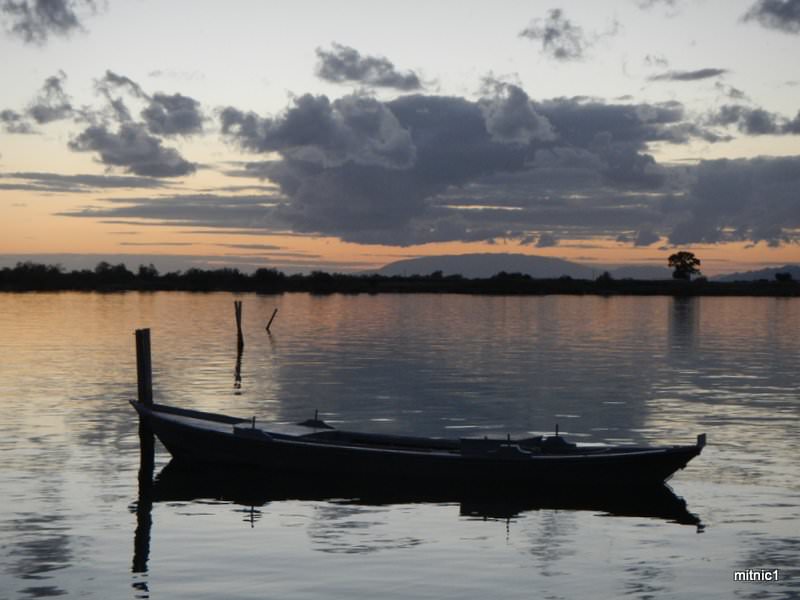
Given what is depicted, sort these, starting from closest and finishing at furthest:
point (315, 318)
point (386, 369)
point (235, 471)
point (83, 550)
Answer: point (83, 550) < point (235, 471) < point (386, 369) < point (315, 318)

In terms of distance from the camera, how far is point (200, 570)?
725 inches

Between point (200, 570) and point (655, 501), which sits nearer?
point (200, 570)

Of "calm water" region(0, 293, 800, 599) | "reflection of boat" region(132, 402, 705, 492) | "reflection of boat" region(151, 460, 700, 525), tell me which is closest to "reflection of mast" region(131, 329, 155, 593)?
"calm water" region(0, 293, 800, 599)

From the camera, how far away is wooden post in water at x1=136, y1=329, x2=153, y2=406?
31.3 m

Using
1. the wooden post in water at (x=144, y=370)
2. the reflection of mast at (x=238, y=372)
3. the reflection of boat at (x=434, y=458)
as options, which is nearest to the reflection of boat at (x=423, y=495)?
the reflection of boat at (x=434, y=458)

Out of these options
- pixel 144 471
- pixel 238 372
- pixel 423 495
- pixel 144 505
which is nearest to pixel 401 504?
pixel 423 495

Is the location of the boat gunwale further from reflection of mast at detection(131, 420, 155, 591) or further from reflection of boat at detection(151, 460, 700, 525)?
reflection of mast at detection(131, 420, 155, 591)

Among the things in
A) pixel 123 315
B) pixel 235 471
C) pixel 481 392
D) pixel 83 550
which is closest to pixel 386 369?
pixel 481 392

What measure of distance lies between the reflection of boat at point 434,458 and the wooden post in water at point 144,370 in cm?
363

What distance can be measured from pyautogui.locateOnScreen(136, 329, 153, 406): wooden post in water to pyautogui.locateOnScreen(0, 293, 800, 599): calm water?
163 cm

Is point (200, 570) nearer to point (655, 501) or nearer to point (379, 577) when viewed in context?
point (379, 577)

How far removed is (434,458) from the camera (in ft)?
82.4

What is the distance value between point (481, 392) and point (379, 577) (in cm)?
2862

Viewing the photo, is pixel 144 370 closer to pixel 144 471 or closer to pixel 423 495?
pixel 144 471
